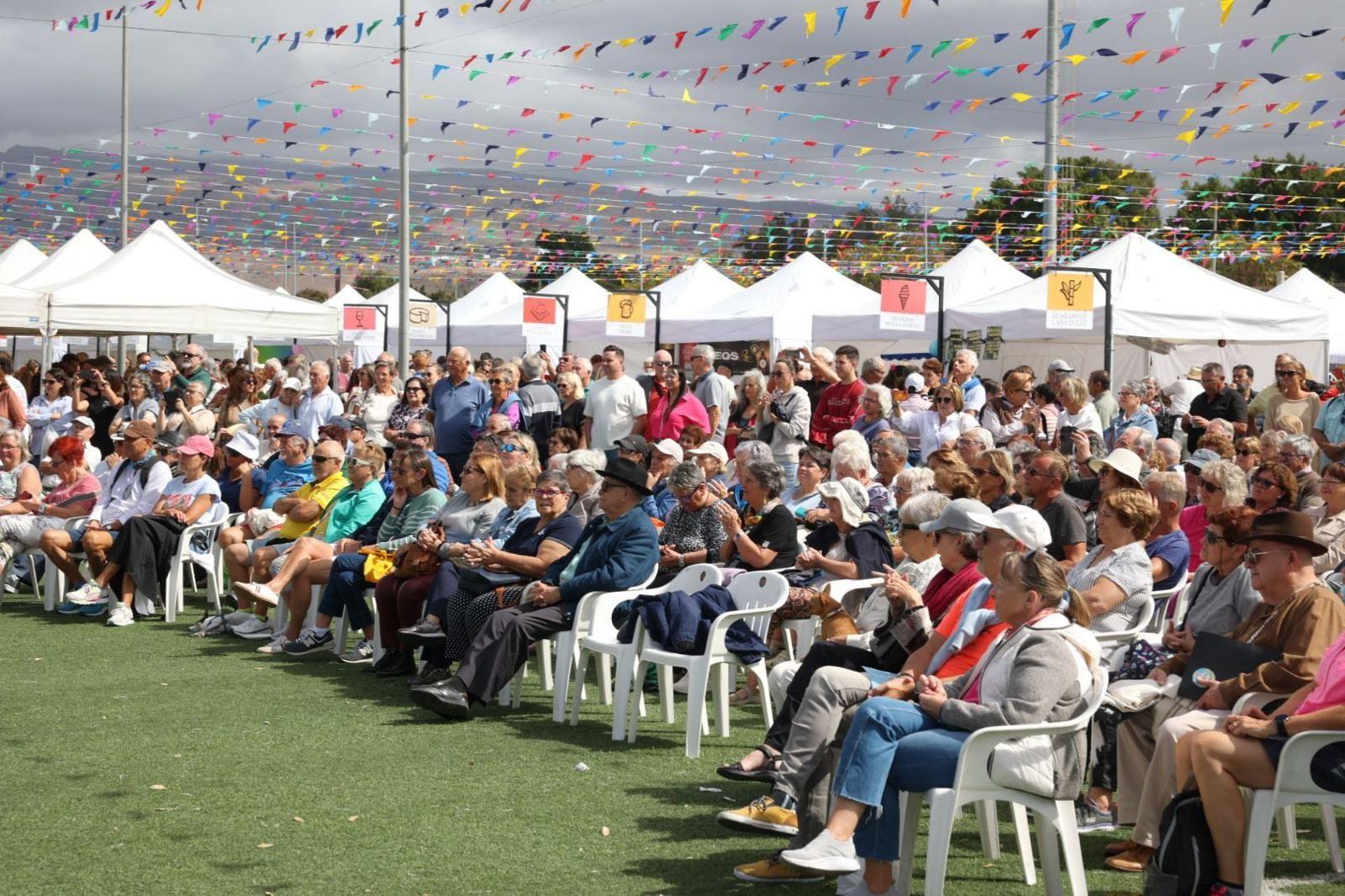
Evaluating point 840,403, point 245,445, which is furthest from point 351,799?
point 245,445

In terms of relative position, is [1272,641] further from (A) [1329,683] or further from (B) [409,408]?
(B) [409,408]

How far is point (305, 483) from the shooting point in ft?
34.0

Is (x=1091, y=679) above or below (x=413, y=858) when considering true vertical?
above

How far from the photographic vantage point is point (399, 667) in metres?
7.93

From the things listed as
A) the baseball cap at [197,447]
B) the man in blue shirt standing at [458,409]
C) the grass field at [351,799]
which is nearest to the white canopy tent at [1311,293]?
the man in blue shirt standing at [458,409]

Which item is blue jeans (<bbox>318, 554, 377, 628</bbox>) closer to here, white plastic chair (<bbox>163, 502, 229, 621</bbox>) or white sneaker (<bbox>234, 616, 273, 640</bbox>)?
white sneaker (<bbox>234, 616, 273, 640</bbox>)

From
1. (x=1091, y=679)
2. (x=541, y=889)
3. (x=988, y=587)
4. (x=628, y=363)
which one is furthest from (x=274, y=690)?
(x=628, y=363)

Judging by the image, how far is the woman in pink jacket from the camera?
35.8 ft

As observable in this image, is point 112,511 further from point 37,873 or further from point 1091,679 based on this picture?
point 1091,679

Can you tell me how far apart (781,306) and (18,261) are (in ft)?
37.4

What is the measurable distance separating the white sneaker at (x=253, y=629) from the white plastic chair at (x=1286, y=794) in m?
6.62

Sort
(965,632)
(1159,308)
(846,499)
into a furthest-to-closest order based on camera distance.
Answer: (1159,308) → (846,499) → (965,632)

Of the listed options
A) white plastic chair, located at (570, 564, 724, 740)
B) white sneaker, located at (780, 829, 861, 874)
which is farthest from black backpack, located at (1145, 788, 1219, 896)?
white plastic chair, located at (570, 564, 724, 740)

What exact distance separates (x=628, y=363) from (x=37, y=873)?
2625 cm
